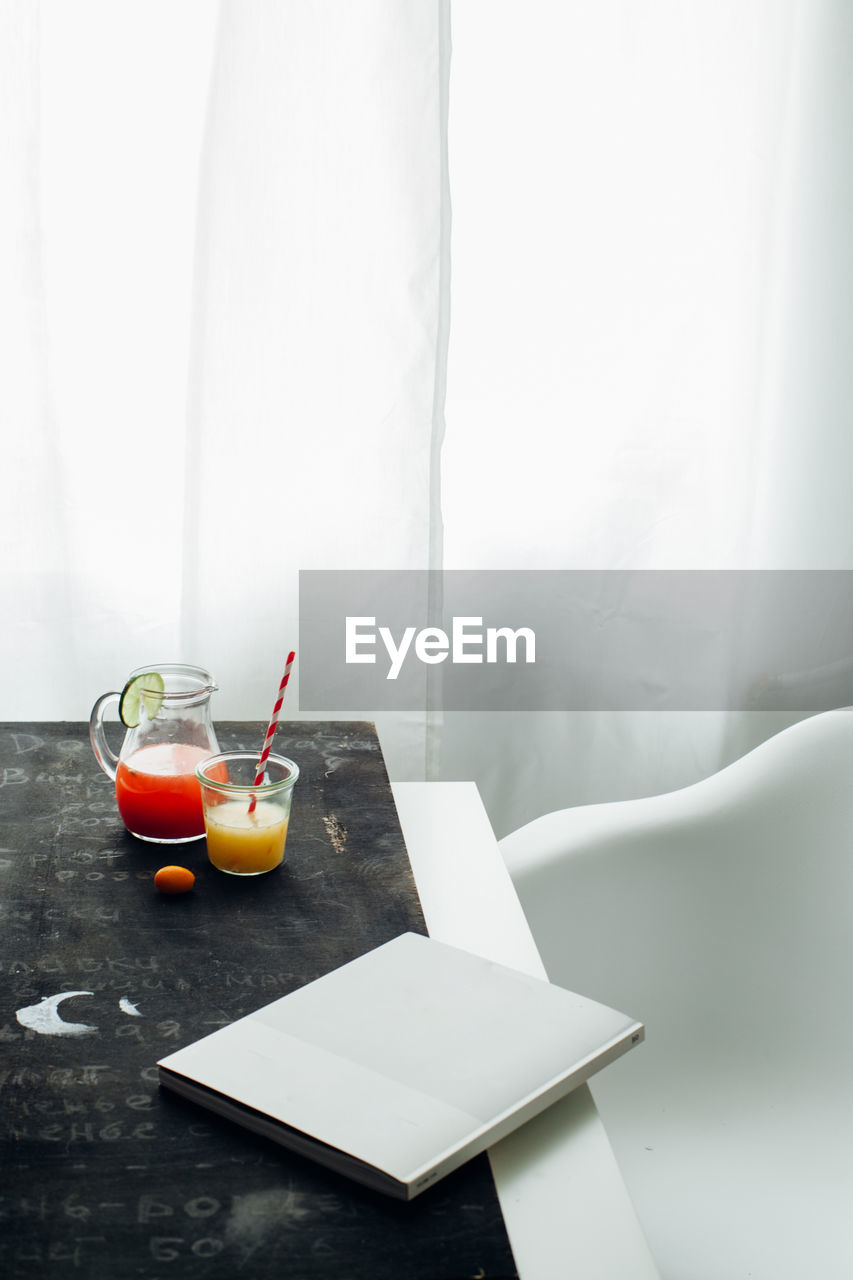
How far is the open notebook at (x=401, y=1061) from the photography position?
24.2 inches

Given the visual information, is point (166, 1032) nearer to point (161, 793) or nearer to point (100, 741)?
point (161, 793)

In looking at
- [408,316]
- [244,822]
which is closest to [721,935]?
[244,822]

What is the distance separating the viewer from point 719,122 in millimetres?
1804

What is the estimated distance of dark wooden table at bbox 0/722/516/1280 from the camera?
56 centimetres

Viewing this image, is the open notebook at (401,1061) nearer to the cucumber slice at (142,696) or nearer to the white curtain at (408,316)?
the cucumber slice at (142,696)

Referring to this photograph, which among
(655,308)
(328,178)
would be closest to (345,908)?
(328,178)

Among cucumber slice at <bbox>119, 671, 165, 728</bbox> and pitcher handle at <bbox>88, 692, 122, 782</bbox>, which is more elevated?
cucumber slice at <bbox>119, 671, 165, 728</bbox>

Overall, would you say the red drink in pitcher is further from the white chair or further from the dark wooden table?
the white chair

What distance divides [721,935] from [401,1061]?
735 millimetres

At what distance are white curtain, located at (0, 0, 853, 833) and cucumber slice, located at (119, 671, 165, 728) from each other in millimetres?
797

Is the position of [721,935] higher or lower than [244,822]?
lower

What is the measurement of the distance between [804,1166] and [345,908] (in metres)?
0.55
